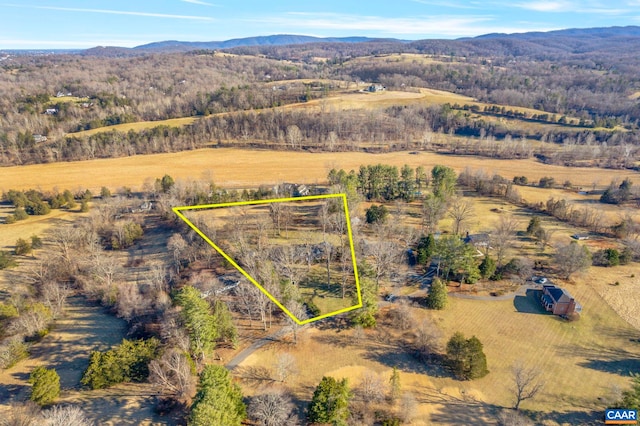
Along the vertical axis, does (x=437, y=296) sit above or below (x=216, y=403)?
below

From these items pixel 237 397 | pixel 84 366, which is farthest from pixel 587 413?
pixel 84 366

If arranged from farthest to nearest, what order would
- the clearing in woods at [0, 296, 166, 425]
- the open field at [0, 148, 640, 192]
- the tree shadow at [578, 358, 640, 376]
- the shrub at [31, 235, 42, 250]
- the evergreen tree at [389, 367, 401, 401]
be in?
the open field at [0, 148, 640, 192] → the shrub at [31, 235, 42, 250] → the tree shadow at [578, 358, 640, 376] → the clearing in woods at [0, 296, 166, 425] → the evergreen tree at [389, 367, 401, 401]

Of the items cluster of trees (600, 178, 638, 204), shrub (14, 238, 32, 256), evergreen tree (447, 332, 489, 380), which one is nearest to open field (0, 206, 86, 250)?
shrub (14, 238, 32, 256)

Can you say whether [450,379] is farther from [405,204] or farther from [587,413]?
[405,204]

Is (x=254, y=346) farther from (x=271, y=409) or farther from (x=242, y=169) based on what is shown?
(x=242, y=169)

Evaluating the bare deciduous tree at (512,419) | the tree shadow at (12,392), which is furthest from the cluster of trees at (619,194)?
the tree shadow at (12,392)

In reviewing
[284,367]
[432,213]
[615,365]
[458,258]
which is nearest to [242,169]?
[432,213]

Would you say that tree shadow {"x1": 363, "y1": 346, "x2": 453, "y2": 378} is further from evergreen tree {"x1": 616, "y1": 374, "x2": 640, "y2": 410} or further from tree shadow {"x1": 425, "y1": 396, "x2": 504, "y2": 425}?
evergreen tree {"x1": 616, "y1": 374, "x2": 640, "y2": 410}
